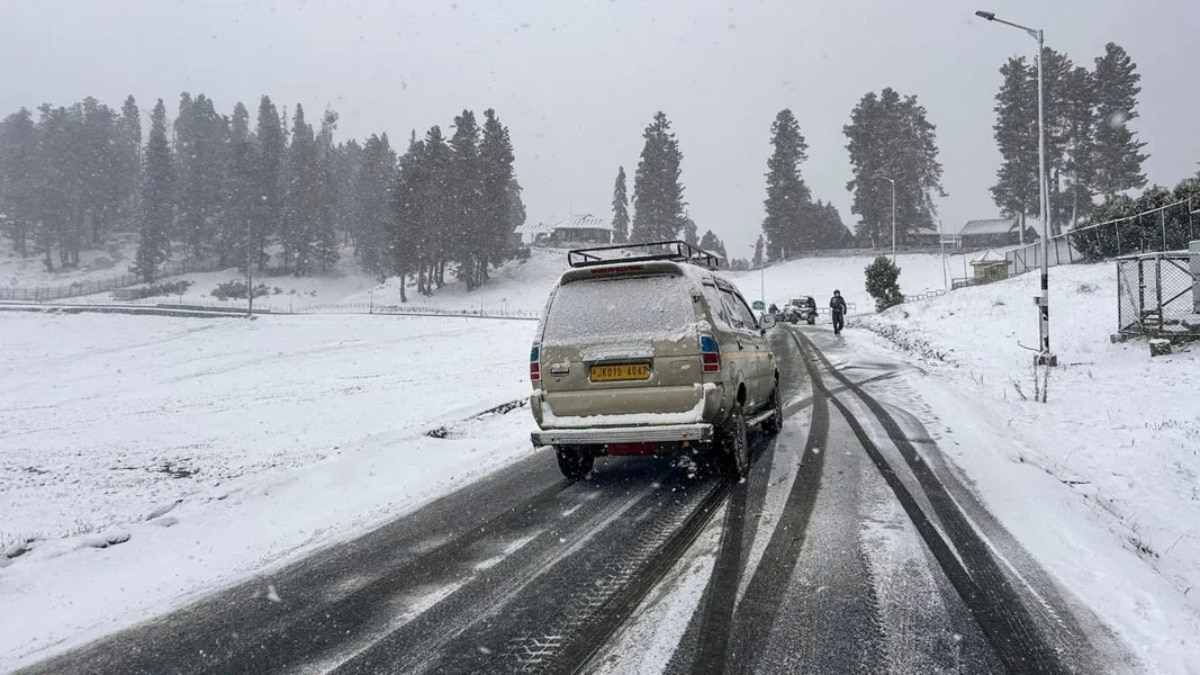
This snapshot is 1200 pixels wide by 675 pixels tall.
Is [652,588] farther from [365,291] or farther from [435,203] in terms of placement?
[365,291]

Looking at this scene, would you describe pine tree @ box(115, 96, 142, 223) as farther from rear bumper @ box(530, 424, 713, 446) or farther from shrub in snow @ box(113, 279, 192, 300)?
rear bumper @ box(530, 424, 713, 446)

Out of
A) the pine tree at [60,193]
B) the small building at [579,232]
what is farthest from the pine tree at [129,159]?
the small building at [579,232]

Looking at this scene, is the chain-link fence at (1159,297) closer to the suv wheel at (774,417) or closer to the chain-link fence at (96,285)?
the suv wheel at (774,417)

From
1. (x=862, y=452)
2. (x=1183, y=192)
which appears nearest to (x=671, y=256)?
(x=862, y=452)

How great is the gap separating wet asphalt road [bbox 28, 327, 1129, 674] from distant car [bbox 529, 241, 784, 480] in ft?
1.87

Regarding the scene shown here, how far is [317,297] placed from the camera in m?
76.6

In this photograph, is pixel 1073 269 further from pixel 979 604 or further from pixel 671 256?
pixel 979 604

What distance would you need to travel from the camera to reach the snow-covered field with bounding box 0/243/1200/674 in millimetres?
4469

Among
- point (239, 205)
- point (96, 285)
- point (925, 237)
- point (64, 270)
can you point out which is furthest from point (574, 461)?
point (64, 270)

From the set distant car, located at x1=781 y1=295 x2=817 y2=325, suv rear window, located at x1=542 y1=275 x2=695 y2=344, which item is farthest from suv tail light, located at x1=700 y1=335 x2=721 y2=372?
distant car, located at x1=781 y1=295 x2=817 y2=325

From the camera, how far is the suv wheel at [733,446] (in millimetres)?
6391

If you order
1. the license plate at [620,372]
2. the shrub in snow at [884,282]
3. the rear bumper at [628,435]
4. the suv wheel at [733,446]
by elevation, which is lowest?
the suv wheel at [733,446]

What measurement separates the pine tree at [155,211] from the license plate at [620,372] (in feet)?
298

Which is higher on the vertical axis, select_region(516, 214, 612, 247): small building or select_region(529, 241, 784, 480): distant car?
select_region(516, 214, 612, 247): small building
